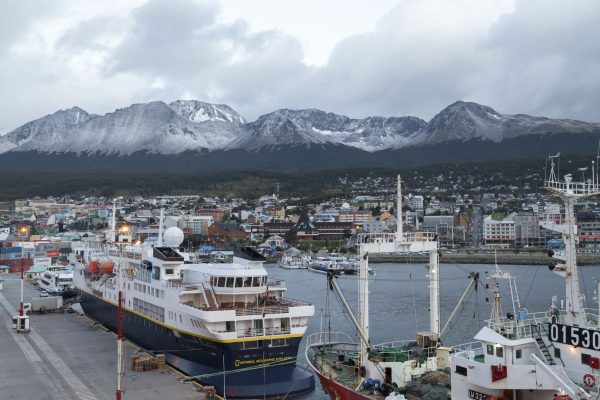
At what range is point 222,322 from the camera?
961 inches

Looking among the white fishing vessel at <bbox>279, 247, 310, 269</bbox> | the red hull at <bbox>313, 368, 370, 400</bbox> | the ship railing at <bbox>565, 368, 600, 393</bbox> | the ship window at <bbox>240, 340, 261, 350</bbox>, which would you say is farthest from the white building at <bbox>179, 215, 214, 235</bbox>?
the ship railing at <bbox>565, 368, 600, 393</bbox>

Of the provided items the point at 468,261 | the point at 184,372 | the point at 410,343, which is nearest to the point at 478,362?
the point at 410,343

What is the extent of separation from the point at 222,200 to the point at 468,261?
355ft

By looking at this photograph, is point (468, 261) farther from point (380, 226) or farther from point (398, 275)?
point (380, 226)

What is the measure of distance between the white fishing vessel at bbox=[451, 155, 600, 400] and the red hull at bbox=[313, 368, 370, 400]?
3.52m

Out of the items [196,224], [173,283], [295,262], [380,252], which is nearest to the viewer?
[380,252]

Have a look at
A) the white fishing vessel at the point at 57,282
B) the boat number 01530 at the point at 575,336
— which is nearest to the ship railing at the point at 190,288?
the boat number 01530 at the point at 575,336

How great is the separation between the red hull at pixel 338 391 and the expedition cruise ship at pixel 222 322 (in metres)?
3.33

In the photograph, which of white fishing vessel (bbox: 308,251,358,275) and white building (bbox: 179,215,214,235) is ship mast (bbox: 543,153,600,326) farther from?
white building (bbox: 179,215,214,235)

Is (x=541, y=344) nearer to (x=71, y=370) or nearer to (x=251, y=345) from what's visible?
(x=251, y=345)

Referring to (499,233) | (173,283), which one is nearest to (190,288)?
(173,283)

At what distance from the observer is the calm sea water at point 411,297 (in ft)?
125

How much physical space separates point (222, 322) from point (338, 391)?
229 inches

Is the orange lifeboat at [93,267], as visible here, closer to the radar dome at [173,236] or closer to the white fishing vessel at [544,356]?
the radar dome at [173,236]
